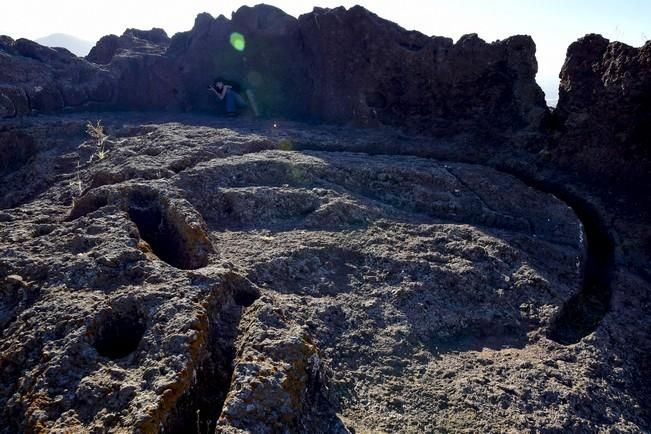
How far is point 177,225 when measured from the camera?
5512 millimetres

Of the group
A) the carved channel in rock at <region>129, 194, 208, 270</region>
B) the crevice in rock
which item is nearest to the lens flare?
the carved channel in rock at <region>129, 194, 208, 270</region>

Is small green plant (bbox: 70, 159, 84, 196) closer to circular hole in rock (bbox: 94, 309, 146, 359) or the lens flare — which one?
circular hole in rock (bbox: 94, 309, 146, 359)

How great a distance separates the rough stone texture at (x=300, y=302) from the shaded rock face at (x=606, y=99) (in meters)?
1.20

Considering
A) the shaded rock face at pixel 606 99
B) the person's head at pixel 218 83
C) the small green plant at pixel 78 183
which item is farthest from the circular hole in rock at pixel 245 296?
the person's head at pixel 218 83

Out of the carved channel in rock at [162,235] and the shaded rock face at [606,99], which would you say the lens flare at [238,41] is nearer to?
the carved channel in rock at [162,235]

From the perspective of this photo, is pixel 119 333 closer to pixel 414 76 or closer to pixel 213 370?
pixel 213 370

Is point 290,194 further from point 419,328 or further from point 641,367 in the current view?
point 641,367

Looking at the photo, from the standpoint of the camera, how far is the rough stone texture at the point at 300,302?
3.50 metres

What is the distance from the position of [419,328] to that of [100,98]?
9.82 meters

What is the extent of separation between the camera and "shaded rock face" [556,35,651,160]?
6.93 meters

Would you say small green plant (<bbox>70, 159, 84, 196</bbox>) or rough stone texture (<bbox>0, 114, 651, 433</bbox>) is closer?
rough stone texture (<bbox>0, 114, 651, 433</bbox>)

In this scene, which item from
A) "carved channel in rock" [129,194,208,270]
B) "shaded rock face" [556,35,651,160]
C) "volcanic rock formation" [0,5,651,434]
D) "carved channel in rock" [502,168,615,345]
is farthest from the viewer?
"shaded rock face" [556,35,651,160]

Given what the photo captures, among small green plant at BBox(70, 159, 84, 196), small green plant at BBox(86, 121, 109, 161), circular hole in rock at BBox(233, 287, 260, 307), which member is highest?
small green plant at BBox(86, 121, 109, 161)

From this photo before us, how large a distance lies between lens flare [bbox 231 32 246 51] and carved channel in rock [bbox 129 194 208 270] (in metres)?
6.97
